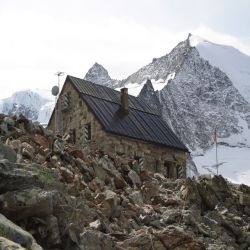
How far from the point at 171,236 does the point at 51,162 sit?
16.4 ft

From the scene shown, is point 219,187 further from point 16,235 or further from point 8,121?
point 16,235

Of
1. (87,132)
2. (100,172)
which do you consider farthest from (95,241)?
(87,132)

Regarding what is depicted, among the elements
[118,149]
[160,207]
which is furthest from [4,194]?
[118,149]

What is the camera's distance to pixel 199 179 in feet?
92.1

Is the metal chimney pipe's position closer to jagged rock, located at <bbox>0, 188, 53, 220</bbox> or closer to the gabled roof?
the gabled roof

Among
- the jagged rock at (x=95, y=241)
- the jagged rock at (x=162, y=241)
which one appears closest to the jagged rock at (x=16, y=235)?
the jagged rock at (x=95, y=241)

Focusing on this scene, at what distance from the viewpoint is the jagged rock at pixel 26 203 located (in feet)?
41.2

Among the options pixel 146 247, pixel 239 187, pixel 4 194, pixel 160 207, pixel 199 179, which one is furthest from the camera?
pixel 239 187

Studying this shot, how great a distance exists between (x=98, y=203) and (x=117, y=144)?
64.3 ft

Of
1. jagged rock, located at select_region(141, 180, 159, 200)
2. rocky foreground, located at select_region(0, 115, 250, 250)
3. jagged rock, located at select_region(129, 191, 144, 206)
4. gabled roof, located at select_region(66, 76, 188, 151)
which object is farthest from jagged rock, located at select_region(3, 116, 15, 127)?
gabled roof, located at select_region(66, 76, 188, 151)

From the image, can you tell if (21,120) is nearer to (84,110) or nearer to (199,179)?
(199,179)

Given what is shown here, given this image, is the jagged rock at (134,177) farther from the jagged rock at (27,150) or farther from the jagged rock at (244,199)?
the jagged rock at (244,199)

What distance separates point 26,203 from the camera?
41.5ft

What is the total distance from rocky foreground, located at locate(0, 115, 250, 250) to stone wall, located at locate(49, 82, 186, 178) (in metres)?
10.6
